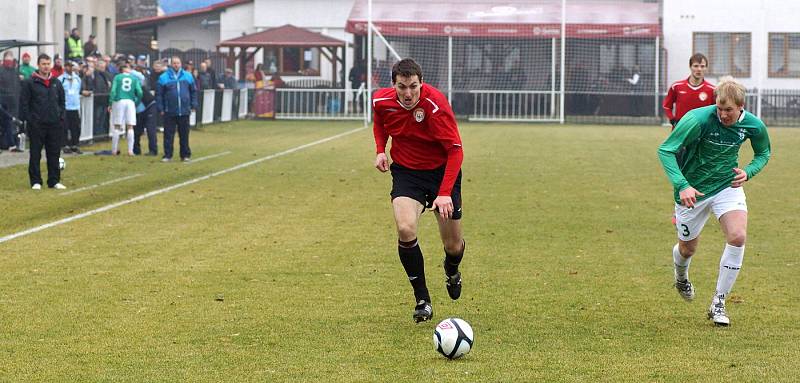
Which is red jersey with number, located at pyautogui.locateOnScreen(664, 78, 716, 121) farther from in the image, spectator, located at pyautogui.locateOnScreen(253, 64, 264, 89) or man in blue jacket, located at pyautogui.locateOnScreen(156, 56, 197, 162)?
spectator, located at pyautogui.locateOnScreen(253, 64, 264, 89)

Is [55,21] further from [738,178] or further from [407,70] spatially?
[738,178]

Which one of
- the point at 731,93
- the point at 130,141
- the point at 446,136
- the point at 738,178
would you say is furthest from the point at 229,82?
the point at 731,93

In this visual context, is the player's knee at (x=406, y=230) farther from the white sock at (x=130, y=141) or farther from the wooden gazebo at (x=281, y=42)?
the wooden gazebo at (x=281, y=42)

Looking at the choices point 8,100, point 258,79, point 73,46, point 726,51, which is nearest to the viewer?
point 8,100

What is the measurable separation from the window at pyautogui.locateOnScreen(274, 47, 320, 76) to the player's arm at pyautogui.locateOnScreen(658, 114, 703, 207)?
153ft

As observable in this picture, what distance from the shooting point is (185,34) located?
204 ft

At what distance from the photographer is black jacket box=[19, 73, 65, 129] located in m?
18.4

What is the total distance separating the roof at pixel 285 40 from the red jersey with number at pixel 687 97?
105 feet

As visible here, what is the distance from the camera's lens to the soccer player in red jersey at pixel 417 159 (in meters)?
8.55

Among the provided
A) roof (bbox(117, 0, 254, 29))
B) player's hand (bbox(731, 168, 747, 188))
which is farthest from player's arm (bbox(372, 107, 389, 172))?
roof (bbox(117, 0, 254, 29))

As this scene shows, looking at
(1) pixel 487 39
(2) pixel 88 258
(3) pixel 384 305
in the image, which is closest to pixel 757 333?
(3) pixel 384 305

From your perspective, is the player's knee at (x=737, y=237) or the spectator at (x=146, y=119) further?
the spectator at (x=146, y=119)

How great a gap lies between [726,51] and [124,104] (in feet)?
86.5

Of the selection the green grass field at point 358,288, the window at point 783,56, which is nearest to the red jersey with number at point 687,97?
the green grass field at point 358,288
